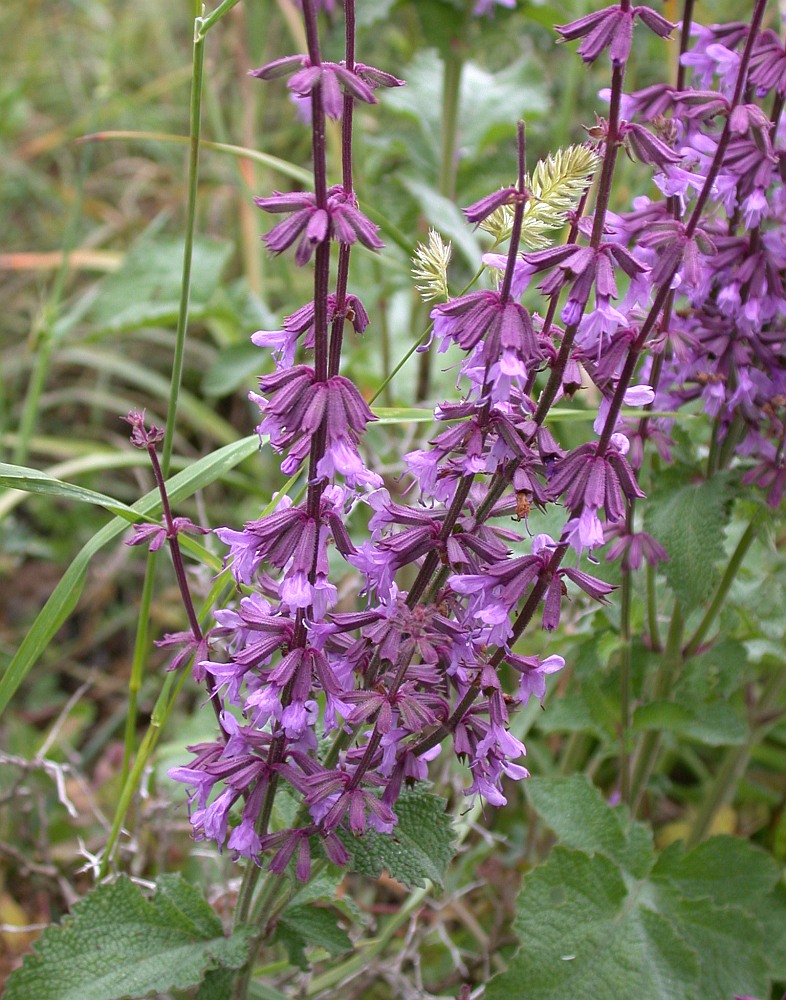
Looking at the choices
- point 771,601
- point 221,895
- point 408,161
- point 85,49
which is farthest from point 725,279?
point 85,49

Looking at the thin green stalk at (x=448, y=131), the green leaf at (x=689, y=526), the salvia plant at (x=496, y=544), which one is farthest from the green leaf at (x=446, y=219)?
the green leaf at (x=689, y=526)

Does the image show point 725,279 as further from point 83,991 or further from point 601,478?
point 83,991

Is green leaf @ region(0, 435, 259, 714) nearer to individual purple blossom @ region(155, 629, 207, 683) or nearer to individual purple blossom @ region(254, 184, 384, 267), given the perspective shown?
individual purple blossom @ region(155, 629, 207, 683)

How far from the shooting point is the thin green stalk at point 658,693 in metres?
1.71

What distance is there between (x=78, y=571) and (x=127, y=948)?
0.48m

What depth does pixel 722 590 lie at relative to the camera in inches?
64.7

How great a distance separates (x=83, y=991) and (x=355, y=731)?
47 cm

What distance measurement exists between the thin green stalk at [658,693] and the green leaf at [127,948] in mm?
822

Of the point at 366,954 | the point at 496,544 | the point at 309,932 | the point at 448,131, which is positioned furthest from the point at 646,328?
the point at 448,131

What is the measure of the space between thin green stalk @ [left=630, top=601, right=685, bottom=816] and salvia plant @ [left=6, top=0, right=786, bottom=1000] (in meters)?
0.02

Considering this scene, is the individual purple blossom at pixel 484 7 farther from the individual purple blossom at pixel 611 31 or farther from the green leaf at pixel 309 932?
the green leaf at pixel 309 932

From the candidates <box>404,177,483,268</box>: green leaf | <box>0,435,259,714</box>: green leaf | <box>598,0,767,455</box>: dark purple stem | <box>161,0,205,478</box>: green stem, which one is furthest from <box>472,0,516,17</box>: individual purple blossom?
<box>0,435,259,714</box>: green leaf

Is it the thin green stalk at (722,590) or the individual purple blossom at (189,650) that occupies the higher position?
the individual purple blossom at (189,650)

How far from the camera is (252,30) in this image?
131 inches
